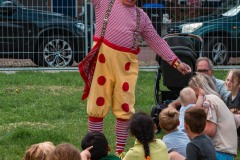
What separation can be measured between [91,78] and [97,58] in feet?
0.74

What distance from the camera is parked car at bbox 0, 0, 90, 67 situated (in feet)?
52.4

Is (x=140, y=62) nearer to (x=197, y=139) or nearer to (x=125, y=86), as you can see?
(x=125, y=86)

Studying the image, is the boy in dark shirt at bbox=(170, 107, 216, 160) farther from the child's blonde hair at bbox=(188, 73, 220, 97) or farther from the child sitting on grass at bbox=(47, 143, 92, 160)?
the child sitting on grass at bbox=(47, 143, 92, 160)

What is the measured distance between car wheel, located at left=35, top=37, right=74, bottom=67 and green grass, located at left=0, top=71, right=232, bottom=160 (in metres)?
0.68

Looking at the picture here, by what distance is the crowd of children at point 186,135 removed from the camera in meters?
6.85

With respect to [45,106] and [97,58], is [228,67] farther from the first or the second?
[97,58]

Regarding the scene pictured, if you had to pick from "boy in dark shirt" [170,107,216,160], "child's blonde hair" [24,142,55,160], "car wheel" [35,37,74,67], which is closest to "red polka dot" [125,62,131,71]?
"boy in dark shirt" [170,107,216,160]

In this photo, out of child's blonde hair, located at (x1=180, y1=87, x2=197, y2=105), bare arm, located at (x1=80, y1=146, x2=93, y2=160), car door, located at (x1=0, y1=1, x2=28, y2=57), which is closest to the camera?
bare arm, located at (x1=80, y1=146, x2=93, y2=160)

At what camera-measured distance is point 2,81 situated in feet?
47.0

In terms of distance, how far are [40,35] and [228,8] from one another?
383 cm

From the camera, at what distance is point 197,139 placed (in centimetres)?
749

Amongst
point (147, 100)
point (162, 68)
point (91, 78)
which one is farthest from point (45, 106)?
point (91, 78)

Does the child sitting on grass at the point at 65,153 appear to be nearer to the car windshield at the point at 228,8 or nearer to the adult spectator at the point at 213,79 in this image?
the adult spectator at the point at 213,79

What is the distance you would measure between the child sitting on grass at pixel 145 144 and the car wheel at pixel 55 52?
884 centimetres
